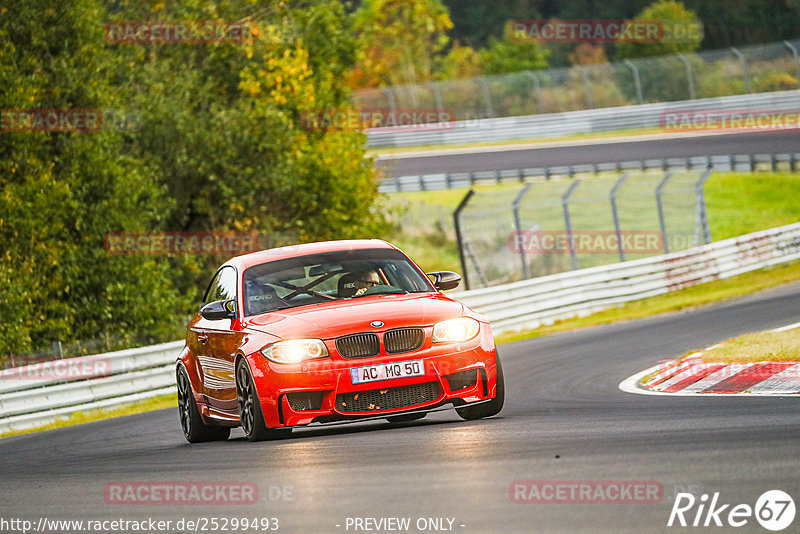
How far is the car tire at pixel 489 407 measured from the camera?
9133 millimetres

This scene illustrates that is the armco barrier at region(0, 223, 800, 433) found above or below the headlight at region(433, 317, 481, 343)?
below

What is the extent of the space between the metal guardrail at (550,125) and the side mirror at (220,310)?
3644cm

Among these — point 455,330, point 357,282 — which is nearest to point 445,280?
point 357,282

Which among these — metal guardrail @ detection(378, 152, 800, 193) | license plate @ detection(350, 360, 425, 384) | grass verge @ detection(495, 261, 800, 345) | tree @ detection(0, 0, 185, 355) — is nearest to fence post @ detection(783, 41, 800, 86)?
metal guardrail @ detection(378, 152, 800, 193)

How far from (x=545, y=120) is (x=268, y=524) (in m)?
44.5

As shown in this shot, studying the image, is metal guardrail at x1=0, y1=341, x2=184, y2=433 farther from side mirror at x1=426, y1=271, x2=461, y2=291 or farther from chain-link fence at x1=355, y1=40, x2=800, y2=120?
chain-link fence at x1=355, y1=40, x2=800, y2=120

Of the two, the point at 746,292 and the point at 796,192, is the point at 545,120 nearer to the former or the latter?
the point at 796,192

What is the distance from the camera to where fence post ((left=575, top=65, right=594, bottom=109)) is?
46.5 m

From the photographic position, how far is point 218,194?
1203 inches

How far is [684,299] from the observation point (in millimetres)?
23656

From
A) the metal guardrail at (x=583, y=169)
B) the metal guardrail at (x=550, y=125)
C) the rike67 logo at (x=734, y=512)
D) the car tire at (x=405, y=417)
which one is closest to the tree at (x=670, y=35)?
the metal guardrail at (x=550, y=125)

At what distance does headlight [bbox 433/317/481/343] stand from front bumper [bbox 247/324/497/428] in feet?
0.19

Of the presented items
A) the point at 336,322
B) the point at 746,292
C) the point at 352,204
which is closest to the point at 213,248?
the point at 352,204

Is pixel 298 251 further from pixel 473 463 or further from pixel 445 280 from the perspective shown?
pixel 473 463
